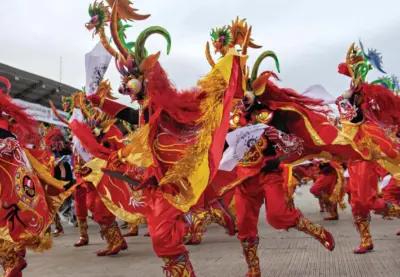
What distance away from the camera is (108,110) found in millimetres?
3727

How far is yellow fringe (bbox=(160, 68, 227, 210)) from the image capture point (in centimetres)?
289

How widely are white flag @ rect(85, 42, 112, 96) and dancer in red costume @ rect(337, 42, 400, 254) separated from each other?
2511 mm

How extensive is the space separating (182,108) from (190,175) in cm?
56

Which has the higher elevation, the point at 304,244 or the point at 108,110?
the point at 108,110

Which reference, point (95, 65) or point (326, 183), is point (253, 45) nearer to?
point (95, 65)

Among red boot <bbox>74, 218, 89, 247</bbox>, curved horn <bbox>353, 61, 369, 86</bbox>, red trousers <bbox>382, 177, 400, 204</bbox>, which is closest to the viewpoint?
curved horn <bbox>353, 61, 369, 86</bbox>

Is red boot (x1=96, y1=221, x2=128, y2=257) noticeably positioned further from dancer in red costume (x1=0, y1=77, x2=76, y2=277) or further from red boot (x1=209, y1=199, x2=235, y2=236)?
dancer in red costume (x1=0, y1=77, x2=76, y2=277)

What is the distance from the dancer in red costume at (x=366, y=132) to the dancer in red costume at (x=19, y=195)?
3.04m

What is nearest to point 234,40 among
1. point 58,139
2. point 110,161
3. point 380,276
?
point 110,161

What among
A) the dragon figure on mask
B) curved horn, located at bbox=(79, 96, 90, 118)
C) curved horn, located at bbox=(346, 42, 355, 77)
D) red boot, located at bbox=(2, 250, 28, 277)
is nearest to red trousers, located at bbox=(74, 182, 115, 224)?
curved horn, located at bbox=(79, 96, 90, 118)

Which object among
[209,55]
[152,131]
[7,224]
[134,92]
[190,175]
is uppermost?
[209,55]

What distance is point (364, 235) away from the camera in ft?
16.5

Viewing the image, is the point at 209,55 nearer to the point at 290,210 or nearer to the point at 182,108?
the point at 182,108

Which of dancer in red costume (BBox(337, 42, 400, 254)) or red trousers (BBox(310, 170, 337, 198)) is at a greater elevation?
dancer in red costume (BBox(337, 42, 400, 254))
